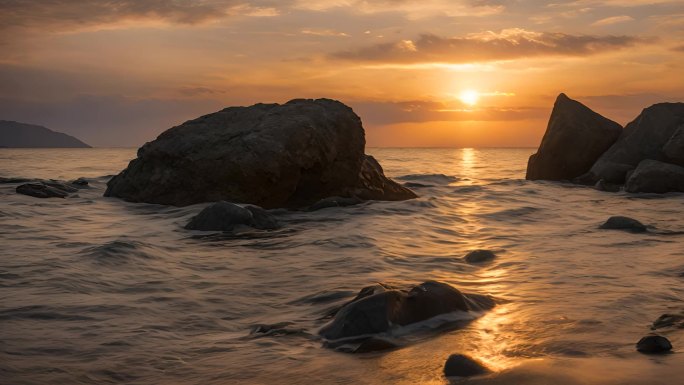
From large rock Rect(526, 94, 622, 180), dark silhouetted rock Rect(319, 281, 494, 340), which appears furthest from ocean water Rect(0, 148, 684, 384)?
large rock Rect(526, 94, 622, 180)

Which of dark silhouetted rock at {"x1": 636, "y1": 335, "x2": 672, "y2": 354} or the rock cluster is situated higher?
the rock cluster

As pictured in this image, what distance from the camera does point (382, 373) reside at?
15.4 ft

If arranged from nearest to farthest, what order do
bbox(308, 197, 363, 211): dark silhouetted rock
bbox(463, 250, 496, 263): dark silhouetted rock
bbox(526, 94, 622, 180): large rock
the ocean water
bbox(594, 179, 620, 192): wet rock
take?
the ocean water → bbox(463, 250, 496, 263): dark silhouetted rock → bbox(308, 197, 363, 211): dark silhouetted rock → bbox(594, 179, 620, 192): wet rock → bbox(526, 94, 622, 180): large rock

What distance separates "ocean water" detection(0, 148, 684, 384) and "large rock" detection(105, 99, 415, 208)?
1.23 metres

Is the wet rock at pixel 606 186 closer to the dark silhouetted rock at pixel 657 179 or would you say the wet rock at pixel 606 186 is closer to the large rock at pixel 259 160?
the dark silhouetted rock at pixel 657 179

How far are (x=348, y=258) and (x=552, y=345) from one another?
14.8 feet

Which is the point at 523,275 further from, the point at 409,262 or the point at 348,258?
the point at 348,258

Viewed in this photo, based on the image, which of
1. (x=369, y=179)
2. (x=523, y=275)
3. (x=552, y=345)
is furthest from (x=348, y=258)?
(x=369, y=179)

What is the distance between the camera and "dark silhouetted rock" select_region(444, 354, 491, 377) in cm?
454

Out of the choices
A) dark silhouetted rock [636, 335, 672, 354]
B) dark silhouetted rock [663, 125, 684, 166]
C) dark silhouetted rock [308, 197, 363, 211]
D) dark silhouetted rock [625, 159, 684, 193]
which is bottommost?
dark silhouetted rock [636, 335, 672, 354]

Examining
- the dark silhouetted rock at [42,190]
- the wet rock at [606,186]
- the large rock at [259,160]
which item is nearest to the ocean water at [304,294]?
the large rock at [259,160]

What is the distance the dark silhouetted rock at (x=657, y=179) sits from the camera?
829 inches

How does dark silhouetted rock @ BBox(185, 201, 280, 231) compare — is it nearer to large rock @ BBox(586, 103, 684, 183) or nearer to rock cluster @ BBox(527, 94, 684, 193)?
rock cluster @ BBox(527, 94, 684, 193)

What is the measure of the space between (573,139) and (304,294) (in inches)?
822
